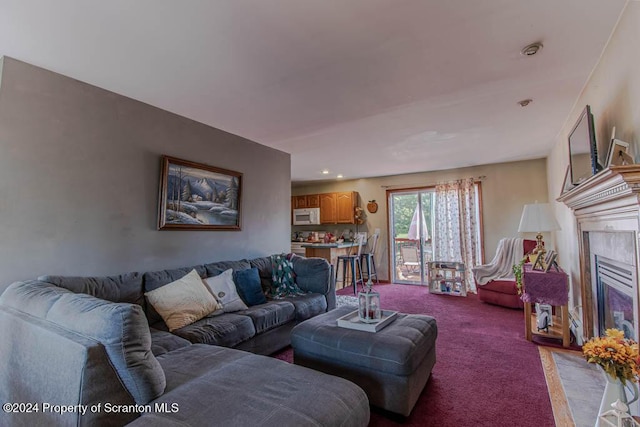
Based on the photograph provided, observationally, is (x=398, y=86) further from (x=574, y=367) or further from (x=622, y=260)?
(x=574, y=367)

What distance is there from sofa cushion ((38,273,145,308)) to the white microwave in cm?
479

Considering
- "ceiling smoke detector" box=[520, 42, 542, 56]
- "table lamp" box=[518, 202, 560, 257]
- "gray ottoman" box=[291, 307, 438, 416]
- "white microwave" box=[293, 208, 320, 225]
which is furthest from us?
"white microwave" box=[293, 208, 320, 225]

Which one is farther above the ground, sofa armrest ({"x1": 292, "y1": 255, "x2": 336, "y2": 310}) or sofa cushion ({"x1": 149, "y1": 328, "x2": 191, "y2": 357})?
sofa armrest ({"x1": 292, "y1": 255, "x2": 336, "y2": 310})

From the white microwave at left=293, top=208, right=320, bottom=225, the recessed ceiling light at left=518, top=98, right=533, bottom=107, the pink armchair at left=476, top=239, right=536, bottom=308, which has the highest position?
the recessed ceiling light at left=518, top=98, right=533, bottom=107

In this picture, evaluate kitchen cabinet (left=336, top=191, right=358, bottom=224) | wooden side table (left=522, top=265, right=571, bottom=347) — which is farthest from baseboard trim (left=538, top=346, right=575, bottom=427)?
kitchen cabinet (left=336, top=191, right=358, bottom=224)

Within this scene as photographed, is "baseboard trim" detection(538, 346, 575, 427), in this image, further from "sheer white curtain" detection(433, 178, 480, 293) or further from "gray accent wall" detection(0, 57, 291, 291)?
"gray accent wall" detection(0, 57, 291, 291)

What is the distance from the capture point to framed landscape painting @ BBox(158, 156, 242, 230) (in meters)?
2.91

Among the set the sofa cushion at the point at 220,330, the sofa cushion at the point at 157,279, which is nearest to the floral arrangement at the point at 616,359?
the sofa cushion at the point at 220,330

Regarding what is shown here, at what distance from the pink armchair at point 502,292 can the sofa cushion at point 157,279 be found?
4171 millimetres

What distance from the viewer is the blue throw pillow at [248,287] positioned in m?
3.01

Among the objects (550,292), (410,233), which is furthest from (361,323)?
(410,233)

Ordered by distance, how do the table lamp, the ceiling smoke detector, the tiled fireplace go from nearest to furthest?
the tiled fireplace < the ceiling smoke detector < the table lamp

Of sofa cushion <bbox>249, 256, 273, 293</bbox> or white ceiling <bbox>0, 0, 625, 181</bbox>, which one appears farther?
sofa cushion <bbox>249, 256, 273, 293</bbox>

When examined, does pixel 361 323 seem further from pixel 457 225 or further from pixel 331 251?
pixel 457 225
